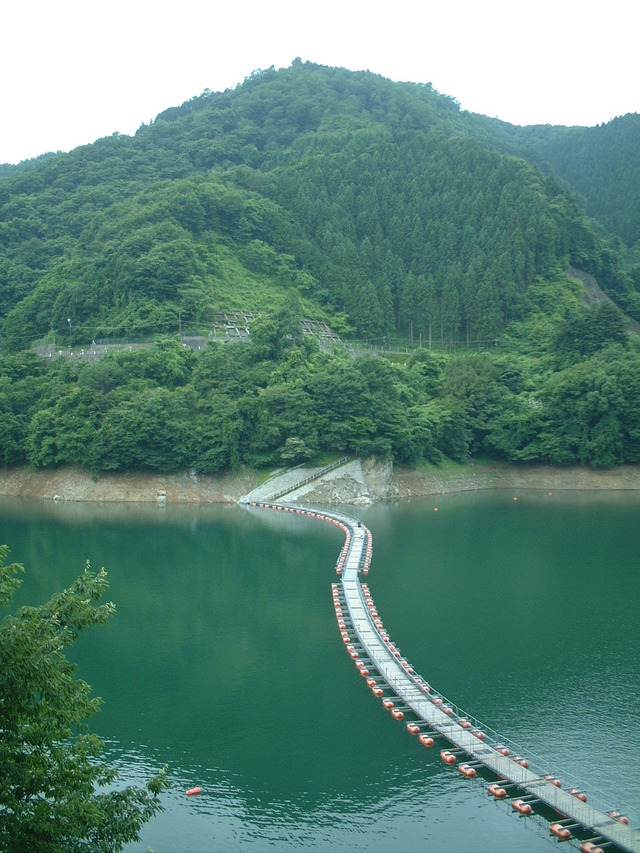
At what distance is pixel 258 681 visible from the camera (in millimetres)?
31422

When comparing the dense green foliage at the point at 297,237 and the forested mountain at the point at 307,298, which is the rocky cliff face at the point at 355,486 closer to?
the forested mountain at the point at 307,298

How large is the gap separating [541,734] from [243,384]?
56.4 meters

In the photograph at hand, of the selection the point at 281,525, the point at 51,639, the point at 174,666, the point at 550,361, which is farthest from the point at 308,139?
the point at 51,639

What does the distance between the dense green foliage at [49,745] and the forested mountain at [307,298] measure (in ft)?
192

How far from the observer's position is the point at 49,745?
14.6m

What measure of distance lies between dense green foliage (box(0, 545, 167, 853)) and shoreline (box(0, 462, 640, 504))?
5770 cm

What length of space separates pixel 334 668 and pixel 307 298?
261 feet

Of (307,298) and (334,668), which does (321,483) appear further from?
(334,668)

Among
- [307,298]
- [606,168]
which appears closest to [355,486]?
[307,298]

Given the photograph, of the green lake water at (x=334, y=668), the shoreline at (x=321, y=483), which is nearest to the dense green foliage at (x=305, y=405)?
the shoreline at (x=321, y=483)

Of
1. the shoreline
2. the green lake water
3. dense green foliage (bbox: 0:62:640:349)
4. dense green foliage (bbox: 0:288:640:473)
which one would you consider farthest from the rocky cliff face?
dense green foliage (bbox: 0:62:640:349)

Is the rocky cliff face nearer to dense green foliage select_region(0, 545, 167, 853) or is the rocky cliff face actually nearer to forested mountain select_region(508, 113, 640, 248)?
dense green foliage select_region(0, 545, 167, 853)

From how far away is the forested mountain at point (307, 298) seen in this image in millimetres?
76500

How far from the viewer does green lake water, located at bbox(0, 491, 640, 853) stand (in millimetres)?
22484
